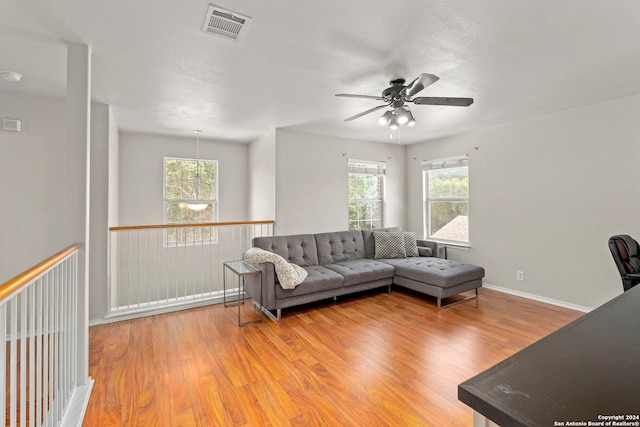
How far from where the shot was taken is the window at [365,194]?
5.50m

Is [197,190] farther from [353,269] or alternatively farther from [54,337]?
[54,337]

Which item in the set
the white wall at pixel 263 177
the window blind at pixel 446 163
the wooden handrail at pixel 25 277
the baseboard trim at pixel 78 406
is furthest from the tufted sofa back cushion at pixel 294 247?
the window blind at pixel 446 163

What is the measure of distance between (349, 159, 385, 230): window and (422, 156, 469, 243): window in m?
0.86

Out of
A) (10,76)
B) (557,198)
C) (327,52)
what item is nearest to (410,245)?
(557,198)

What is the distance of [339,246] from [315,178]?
122 centimetres

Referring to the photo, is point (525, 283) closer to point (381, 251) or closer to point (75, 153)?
point (381, 251)

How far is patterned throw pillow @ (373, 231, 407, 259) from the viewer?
4.78m

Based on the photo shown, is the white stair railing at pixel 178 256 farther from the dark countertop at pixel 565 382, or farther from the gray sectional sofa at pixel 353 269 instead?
the dark countertop at pixel 565 382

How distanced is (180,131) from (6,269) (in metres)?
2.77

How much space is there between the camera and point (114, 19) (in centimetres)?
189

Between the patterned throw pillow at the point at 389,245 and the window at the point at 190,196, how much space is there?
293cm

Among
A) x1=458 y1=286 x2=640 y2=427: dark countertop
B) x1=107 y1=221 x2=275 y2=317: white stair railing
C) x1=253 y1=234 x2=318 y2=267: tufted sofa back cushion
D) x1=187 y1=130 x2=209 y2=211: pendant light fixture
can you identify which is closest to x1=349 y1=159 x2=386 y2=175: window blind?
x1=253 y1=234 x2=318 y2=267: tufted sofa back cushion

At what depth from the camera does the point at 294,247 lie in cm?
427

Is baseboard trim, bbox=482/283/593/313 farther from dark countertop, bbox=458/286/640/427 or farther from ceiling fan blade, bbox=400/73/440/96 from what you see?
dark countertop, bbox=458/286/640/427
